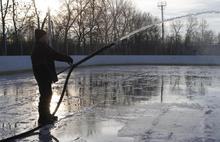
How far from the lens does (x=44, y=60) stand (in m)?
9.36

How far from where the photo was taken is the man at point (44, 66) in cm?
935

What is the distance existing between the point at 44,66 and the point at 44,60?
0.40 ft

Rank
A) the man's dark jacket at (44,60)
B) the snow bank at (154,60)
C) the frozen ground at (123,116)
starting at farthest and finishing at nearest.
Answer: the snow bank at (154,60), the man's dark jacket at (44,60), the frozen ground at (123,116)

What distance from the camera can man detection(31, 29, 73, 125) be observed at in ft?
30.7

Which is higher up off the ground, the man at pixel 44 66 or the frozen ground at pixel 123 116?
the man at pixel 44 66

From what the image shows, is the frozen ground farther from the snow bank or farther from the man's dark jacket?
the snow bank

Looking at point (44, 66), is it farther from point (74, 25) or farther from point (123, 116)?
point (74, 25)

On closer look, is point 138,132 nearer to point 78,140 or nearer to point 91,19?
point 78,140

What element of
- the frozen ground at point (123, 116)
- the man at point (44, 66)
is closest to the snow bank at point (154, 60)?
the frozen ground at point (123, 116)

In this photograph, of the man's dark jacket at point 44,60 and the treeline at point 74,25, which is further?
the treeline at point 74,25

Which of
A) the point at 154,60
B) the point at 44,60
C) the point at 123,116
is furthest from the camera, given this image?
the point at 154,60

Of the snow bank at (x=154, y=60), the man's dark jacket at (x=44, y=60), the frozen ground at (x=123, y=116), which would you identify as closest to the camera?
the frozen ground at (x=123, y=116)

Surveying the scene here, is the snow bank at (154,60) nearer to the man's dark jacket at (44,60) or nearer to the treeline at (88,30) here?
the treeline at (88,30)

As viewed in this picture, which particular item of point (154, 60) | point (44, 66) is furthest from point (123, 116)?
point (154, 60)
